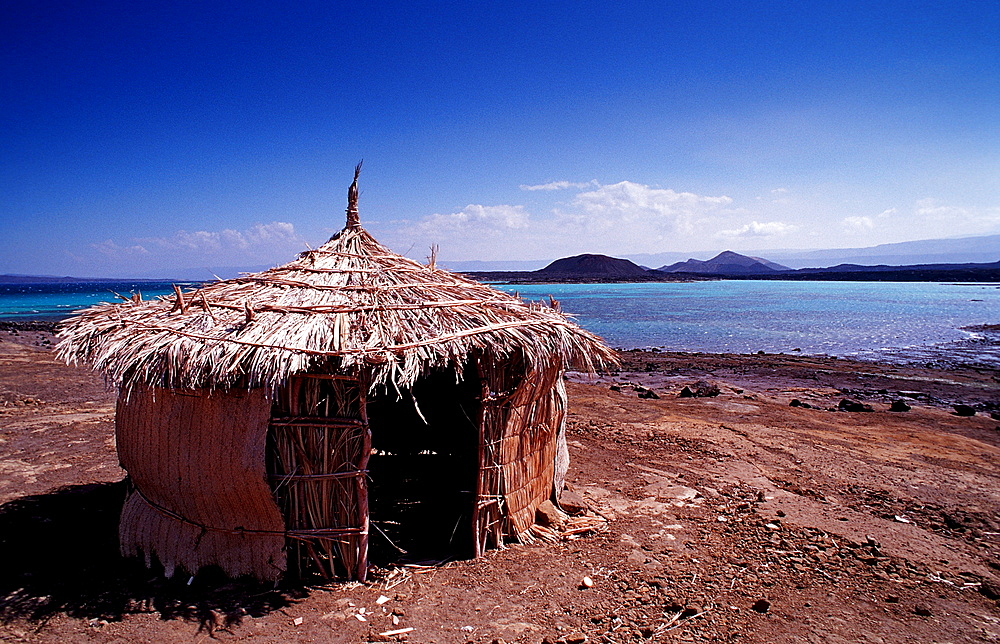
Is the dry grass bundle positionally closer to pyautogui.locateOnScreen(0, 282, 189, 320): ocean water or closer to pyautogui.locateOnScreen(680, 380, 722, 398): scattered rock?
pyautogui.locateOnScreen(0, 282, 189, 320): ocean water

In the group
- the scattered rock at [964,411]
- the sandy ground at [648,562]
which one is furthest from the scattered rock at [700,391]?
the scattered rock at [964,411]

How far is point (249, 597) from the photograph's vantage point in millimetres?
4391

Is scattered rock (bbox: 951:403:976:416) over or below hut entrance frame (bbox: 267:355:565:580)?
below

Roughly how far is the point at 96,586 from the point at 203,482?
3.60 feet

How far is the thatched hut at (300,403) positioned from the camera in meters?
4.42

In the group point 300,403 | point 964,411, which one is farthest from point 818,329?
point 300,403

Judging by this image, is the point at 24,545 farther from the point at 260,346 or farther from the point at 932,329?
the point at 932,329

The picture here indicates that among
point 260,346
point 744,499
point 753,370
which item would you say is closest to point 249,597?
point 260,346

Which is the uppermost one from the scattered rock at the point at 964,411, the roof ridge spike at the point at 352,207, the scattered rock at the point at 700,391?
the roof ridge spike at the point at 352,207

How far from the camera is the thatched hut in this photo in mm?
4422

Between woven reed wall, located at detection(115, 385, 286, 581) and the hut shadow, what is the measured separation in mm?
155

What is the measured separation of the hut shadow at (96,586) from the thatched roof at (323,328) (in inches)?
60.1

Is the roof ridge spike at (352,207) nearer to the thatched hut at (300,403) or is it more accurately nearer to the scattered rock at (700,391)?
the thatched hut at (300,403)

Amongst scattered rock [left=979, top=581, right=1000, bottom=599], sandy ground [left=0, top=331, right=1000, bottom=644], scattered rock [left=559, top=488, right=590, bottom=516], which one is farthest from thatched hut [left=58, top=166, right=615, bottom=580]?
scattered rock [left=979, top=581, right=1000, bottom=599]
